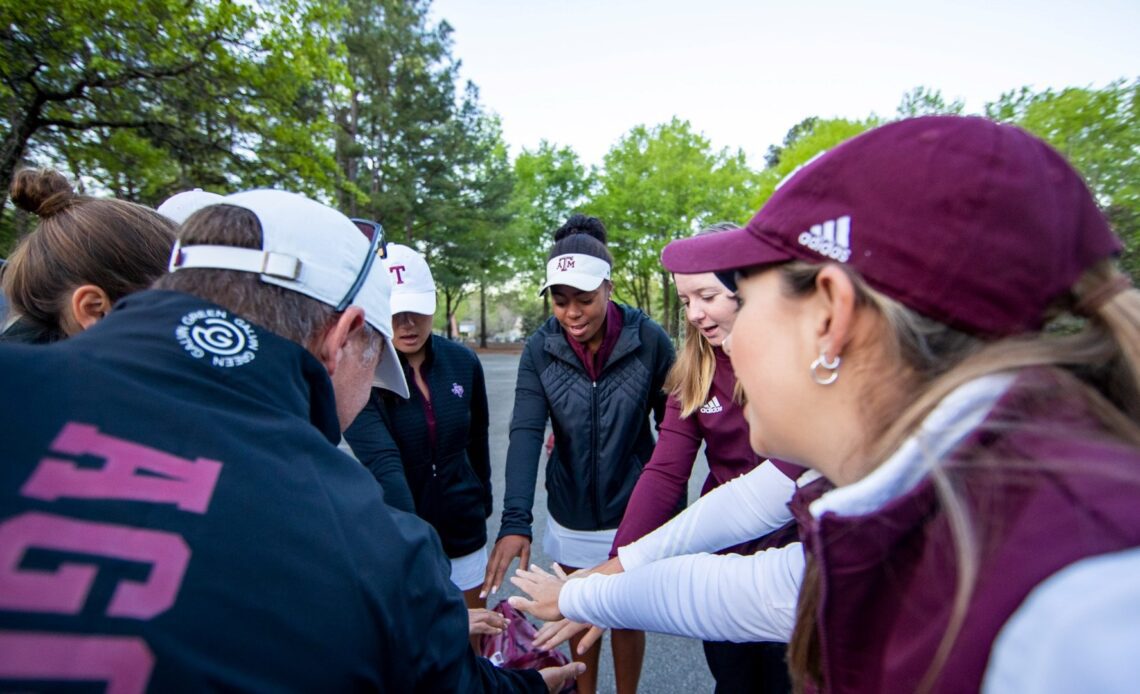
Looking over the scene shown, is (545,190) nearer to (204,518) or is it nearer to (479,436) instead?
(479,436)

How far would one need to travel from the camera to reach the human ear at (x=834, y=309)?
33.2 inches

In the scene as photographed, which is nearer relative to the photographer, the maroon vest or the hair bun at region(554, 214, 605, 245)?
the maroon vest

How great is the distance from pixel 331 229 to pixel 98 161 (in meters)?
11.6

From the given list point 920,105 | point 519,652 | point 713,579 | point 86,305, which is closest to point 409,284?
point 86,305

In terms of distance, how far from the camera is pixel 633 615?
1.48m

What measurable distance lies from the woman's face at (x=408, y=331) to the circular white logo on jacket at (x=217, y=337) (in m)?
1.58

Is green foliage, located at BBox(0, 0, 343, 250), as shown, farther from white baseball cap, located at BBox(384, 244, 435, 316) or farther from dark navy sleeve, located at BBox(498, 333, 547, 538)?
dark navy sleeve, located at BBox(498, 333, 547, 538)

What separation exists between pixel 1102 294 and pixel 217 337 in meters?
1.34

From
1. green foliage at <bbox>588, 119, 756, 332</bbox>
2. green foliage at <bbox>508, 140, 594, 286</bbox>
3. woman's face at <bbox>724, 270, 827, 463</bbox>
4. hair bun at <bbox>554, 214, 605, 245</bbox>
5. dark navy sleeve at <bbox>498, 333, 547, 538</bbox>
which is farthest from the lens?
green foliage at <bbox>508, 140, 594, 286</bbox>

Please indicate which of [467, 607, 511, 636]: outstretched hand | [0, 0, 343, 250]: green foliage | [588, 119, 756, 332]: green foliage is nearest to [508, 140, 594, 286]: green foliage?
[588, 119, 756, 332]: green foliage

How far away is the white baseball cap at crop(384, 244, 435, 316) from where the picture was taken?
8.17ft

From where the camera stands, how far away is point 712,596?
135 cm

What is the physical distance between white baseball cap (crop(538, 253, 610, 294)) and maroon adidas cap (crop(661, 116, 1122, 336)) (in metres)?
1.81

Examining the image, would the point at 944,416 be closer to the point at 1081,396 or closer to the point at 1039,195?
the point at 1081,396
